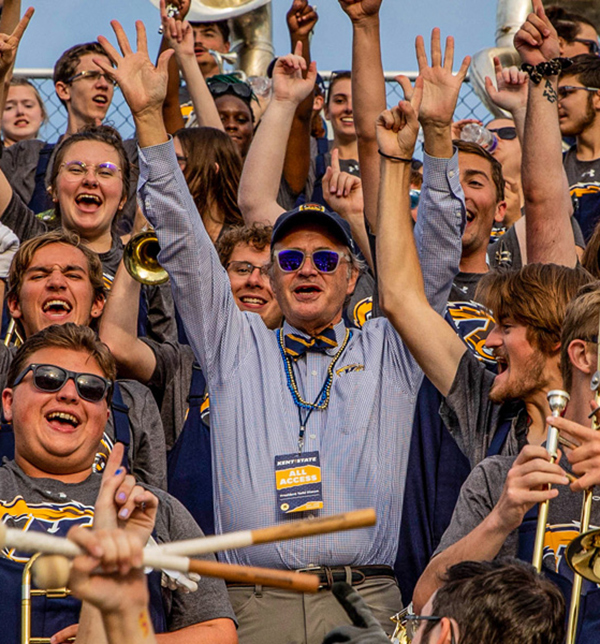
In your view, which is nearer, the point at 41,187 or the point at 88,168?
the point at 88,168

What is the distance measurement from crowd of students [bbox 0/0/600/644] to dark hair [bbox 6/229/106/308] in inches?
0.5

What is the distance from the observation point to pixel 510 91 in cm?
624

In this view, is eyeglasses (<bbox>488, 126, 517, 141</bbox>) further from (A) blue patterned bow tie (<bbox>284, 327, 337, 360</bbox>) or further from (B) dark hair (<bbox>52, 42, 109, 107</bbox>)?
(A) blue patterned bow tie (<bbox>284, 327, 337, 360</bbox>)

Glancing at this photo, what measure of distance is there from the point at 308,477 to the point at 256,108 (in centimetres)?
388

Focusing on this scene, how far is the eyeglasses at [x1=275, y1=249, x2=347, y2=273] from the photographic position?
15.5ft

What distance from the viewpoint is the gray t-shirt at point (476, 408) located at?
4.30 metres

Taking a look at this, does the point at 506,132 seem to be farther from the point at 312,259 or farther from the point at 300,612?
the point at 300,612

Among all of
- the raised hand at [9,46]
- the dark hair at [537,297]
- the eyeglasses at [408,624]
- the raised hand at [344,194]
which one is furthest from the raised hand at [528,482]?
the raised hand at [9,46]

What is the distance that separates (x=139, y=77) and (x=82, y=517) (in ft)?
5.06

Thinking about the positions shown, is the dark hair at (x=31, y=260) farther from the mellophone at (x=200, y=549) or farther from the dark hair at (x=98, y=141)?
the mellophone at (x=200, y=549)

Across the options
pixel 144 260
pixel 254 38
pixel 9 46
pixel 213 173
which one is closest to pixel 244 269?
pixel 144 260

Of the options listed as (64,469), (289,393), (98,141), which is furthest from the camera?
(98,141)

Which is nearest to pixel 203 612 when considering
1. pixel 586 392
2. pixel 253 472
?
pixel 253 472

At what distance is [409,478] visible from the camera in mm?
4812
